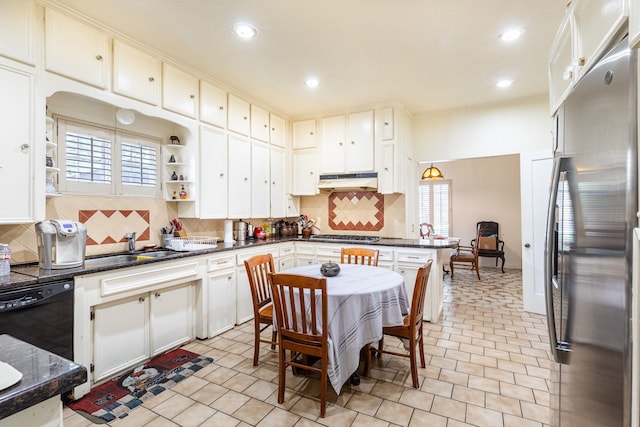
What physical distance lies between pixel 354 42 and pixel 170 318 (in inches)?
116

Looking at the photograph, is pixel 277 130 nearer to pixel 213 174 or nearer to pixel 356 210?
pixel 213 174

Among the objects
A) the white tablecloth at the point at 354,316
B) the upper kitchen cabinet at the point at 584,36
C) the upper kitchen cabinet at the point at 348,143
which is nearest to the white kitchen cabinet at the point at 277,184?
the upper kitchen cabinet at the point at 348,143

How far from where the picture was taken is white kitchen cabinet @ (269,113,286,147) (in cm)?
447

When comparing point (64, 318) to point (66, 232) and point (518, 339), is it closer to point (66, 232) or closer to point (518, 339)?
point (66, 232)

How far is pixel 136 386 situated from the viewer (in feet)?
7.48

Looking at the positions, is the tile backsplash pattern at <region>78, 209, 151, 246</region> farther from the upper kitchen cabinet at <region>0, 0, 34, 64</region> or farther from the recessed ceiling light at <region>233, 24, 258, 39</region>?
the recessed ceiling light at <region>233, 24, 258, 39</region>

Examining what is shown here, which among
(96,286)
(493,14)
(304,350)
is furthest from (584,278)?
(96,286)

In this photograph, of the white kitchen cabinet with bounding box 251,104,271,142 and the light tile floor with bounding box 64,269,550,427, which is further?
the white kitchen cabinet with bounding box 251,104,271,142

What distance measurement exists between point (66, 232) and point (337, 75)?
2780 millimetres

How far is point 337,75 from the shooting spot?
338 centimetres

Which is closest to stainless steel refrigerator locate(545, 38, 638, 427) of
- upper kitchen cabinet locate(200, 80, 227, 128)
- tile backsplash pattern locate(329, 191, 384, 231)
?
upper kitchen cabinet locate(200, 80, 227, 128)

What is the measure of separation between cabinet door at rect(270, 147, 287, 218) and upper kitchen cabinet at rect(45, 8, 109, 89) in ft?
7.50

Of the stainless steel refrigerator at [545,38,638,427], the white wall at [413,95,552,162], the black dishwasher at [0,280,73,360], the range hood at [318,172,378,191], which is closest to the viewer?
the stainless steel refrigerator at [545,38,638,427]

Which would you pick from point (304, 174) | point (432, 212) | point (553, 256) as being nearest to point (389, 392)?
point (553, 256)
